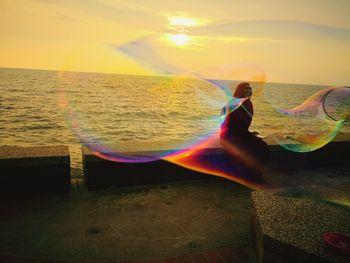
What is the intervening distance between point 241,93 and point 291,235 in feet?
11.3

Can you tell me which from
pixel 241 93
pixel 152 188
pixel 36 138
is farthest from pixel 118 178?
pixel 36 138

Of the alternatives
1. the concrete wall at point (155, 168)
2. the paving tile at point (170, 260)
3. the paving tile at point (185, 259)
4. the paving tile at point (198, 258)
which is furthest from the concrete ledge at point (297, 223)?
the concrete wall at point (155, 168)

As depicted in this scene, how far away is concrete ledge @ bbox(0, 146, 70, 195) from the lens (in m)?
5.20

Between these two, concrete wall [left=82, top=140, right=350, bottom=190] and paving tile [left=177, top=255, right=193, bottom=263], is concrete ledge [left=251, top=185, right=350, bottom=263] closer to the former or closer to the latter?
paving tile [left=177, top=255, right=193, bottom=263]

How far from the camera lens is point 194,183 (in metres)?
6.52

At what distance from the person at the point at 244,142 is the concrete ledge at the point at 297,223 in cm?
184

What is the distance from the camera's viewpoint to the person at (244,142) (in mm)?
6449

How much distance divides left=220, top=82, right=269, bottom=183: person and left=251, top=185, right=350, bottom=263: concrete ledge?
1.84 meters

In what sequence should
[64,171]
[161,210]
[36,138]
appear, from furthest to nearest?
[36,138] < [64,171] < [161,210]

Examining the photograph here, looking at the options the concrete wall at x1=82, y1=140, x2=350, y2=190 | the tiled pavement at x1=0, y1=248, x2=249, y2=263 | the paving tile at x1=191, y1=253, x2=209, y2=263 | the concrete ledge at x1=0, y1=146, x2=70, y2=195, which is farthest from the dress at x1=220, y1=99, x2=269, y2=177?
the concrete ledge at x1=0, y1=146, x2=70, y2=195

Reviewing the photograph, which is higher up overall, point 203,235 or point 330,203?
point 330,203

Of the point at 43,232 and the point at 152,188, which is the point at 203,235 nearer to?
the point at 152,188

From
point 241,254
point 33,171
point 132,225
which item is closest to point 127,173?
point 132,225

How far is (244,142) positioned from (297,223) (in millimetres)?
3054
